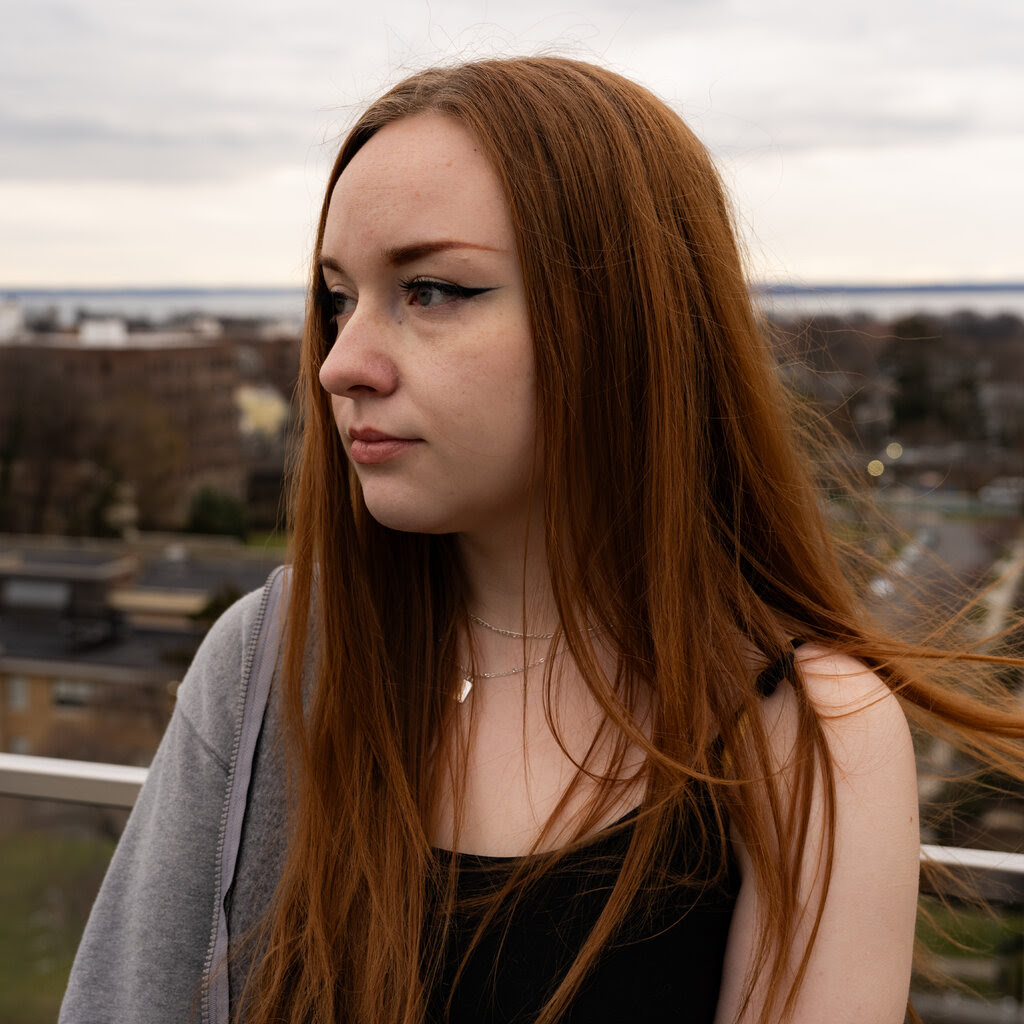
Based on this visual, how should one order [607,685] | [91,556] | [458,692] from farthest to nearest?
[91,556]
[458,692]
[607,685]

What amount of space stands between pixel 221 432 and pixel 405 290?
30691 mm

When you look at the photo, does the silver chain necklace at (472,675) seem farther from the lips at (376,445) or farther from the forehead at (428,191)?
the forehead at (428,191)

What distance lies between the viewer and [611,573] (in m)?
1.04

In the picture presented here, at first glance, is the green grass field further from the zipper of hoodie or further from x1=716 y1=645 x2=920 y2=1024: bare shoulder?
x1=716 y1=645 x2=920 y2=1024: bare shoulder

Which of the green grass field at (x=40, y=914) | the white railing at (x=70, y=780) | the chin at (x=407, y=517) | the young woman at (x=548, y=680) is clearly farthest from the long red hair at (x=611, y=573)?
the green grass field at (x=40, y=914)

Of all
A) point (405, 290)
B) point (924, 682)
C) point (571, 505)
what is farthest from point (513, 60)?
point (924, 682)

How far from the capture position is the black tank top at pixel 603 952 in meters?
0.95

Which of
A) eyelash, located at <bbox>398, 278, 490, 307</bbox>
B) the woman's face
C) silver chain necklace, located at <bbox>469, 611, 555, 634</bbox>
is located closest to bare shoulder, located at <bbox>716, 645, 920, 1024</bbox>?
silver chain necklace, located at <bbox>469, 611, 555, 634</bbox>

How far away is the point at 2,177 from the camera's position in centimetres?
3016

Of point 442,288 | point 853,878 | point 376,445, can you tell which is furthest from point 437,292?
point 853,878

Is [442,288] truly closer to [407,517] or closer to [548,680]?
[407,517]

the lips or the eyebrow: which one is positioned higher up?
the eyebrow

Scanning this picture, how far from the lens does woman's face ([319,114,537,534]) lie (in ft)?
3.05

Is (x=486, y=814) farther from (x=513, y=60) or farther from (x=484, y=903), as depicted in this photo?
(x=513, y=60)
